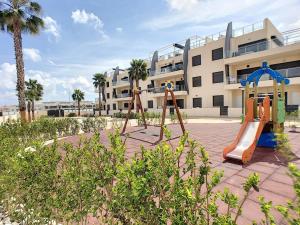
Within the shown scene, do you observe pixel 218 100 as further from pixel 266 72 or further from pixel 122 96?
pixel 122 96

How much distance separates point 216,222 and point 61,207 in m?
1.90

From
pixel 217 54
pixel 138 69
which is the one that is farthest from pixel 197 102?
pixel 138 69

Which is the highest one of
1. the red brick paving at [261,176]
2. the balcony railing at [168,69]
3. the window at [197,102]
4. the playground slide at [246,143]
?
the balcony railing at [168,69]

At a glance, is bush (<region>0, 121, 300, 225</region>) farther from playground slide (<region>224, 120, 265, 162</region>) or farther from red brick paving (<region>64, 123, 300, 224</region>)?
playground slide (<region>224, 120, 265, 162</region>)

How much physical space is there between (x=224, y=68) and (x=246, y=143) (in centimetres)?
2230

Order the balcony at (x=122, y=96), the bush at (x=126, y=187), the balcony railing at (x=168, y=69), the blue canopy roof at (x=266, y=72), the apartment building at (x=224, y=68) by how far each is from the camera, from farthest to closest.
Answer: the balcony at (x=122, y=96), the balcony railing at (x=168, y=69), the apartment building at (x=224, y=68), the blue canopy roof at (x=266, y=72), the bush at (x=126, y=187)

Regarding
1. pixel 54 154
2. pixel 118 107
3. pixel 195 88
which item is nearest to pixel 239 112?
pixel 195 88

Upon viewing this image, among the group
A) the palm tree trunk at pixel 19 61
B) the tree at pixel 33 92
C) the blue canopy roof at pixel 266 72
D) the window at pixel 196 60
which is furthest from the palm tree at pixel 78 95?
the blue canopy roof at pixel 266 72

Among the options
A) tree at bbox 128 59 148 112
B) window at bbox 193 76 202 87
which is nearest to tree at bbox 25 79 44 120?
tree at bbox 128 59 148 112

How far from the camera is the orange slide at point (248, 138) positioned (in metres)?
5.88

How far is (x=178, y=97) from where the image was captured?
110ft

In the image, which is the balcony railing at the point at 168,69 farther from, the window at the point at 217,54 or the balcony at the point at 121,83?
the balcony at the point at 121,83

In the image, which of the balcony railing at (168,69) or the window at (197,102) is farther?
the balcony railing at (168,69)

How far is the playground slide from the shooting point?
5855 millimetres
